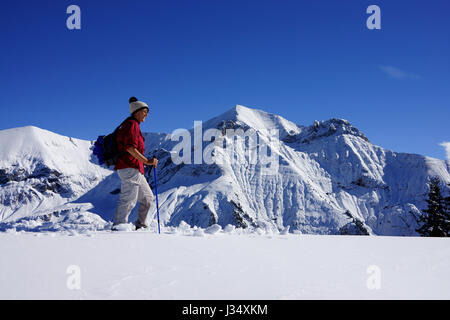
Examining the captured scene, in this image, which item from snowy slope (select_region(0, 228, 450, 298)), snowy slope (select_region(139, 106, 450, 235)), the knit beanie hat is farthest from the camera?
snowy slope (select_region(139, 106, 450, 235))

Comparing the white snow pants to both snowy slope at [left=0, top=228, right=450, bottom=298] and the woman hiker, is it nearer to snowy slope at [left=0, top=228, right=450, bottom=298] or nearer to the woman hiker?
the woman hiker

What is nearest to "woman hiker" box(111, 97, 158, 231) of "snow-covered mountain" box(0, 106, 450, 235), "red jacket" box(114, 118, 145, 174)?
"red jacket" box(114, 118, 145, 174)

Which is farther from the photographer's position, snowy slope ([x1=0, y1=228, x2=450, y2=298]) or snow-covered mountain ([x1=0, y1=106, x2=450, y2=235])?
snow-covered mountain ([x1=0, y1=106, x2=450, y2=235])

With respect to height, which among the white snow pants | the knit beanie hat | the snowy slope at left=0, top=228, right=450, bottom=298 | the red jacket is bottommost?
the snowy slope at left=0, top=228, right=450, bottom=298

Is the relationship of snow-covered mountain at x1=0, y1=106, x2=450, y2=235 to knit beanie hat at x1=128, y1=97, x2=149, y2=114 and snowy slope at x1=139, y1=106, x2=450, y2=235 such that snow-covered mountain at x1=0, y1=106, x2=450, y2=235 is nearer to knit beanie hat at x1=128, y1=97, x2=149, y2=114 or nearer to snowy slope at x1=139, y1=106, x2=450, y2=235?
snowy slope at x1=139, y1=106, x2=450, y2=235

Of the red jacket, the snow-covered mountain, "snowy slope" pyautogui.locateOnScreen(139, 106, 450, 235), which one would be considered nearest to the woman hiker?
the red jacket

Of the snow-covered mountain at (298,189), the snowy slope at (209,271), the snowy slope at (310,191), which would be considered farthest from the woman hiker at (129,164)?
the snow-covered mountain at (298,189)

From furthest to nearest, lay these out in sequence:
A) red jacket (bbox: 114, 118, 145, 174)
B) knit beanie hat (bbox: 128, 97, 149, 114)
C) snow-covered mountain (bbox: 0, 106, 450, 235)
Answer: snow-covered mountain (bbox: 0, 106, 450, 235) < knit beanie hat (bbox: 128, 97, 149, 114) < red jacket (bbox: 114, 118, 145, 174)

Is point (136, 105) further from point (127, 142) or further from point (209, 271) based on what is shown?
point (209, 271)

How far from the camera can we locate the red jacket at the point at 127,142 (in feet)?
26.8

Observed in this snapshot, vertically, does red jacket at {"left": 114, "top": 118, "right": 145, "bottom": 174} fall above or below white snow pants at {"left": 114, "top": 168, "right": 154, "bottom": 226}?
above

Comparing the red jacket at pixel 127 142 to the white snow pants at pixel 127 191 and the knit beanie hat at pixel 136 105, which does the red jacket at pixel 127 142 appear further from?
the knit beanie hat at pixel 136 105

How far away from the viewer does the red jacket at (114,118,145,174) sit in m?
8.18
